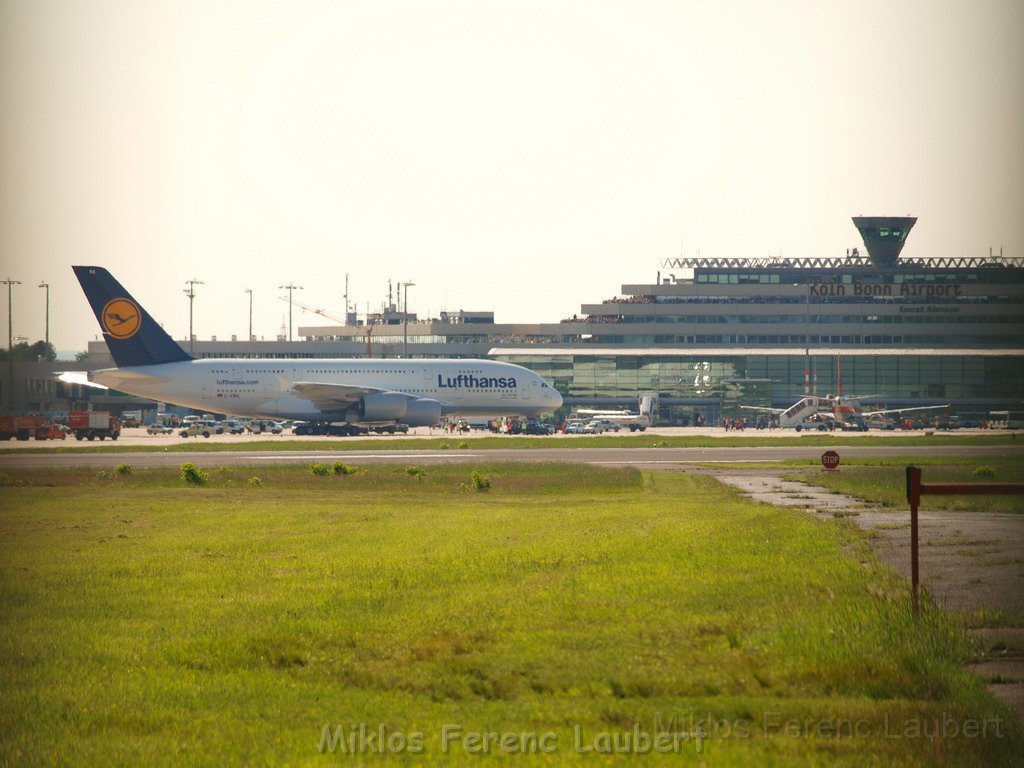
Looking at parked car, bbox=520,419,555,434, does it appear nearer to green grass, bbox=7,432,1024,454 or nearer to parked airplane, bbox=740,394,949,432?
green grass, bbox=7,432,1024,454

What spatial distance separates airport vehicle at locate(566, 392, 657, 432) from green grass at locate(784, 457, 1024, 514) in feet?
201

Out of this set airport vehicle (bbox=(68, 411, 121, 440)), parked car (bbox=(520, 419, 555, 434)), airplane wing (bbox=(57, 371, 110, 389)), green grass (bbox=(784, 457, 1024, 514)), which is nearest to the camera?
green grass (bbox=(784, 457, 1024, 514))

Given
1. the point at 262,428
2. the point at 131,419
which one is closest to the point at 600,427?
the point at 262,428

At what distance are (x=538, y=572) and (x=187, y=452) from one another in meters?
53.8

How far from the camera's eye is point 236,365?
306ft

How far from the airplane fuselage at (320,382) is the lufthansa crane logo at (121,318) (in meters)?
2.63

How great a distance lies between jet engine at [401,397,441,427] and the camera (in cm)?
9181

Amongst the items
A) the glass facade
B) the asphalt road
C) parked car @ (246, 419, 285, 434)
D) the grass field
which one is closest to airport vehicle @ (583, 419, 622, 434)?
the glass facade

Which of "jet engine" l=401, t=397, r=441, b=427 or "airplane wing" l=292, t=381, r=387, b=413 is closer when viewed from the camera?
"airplane wing" l=292, t=381, r=387, b=413

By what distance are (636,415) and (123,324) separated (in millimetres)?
62787

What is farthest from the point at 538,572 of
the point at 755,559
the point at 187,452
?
the point at 187,452

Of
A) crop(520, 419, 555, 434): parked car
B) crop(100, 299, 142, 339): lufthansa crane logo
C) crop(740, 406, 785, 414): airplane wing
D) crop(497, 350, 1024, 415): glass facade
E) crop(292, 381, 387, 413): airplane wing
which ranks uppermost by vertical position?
crop(100, 299, 142, 339): lufthansa crane logo

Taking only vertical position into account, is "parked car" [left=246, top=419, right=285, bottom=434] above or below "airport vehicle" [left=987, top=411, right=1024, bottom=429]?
below

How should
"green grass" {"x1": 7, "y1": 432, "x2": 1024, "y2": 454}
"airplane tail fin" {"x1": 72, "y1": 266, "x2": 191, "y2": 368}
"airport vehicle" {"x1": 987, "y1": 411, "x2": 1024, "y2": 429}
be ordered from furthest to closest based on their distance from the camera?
"airport vehicle" {"x1": 987, "y1": 411, "x2": 1024, "y2": 429}, "airplane tail fin" {"x1": 72, "y1": 266, "x2": 191, "y2": 368}, "green grass" {"x1": 7, "y1": 432, "x2": 1024, "y2": 454}
